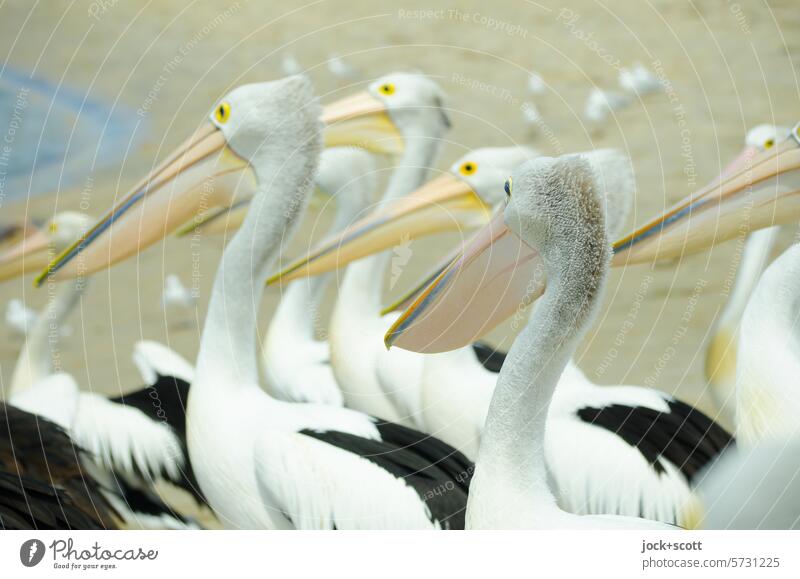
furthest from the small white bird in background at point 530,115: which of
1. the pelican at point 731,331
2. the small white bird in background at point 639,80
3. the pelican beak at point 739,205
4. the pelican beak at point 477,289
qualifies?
the pelican beak at point 477,289

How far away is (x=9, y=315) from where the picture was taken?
3.36 metres

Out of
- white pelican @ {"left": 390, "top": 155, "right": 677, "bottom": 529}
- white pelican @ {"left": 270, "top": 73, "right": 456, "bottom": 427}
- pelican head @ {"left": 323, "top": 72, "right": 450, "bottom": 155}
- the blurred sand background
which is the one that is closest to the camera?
white pelican @ {"left": 390, "top": 155, "right": 677, "bottom": 529}

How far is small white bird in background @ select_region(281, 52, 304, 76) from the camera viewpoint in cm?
394

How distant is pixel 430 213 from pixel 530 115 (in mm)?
1494

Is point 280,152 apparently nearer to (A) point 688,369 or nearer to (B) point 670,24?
(A) point 688,369

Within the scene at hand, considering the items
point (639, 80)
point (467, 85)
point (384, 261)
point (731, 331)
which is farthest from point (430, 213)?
point (467, 85)

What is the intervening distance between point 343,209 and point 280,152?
62 centimetres

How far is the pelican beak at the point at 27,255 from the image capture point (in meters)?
2.60

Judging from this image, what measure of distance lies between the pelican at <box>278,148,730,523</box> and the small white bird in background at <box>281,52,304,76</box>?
2.05 metres

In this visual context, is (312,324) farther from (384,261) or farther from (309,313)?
(384,261)

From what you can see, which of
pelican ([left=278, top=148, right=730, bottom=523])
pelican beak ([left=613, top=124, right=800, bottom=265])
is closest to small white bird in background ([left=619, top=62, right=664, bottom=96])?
pelican beak ([left=613, top=124, right=800, bottom=265])

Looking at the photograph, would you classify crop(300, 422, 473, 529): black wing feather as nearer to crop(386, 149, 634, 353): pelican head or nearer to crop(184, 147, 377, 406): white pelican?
crop(386, 149, 634, 353): pelican head

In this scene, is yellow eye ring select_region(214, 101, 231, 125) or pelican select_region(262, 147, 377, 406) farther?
pelican select_region(262, 147, 377, 406)

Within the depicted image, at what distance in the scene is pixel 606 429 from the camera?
1.91 metres
